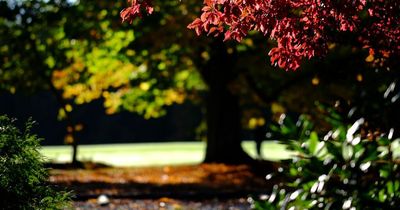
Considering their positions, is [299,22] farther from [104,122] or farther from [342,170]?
[104,122]

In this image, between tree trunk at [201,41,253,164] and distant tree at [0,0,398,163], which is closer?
distant tree at [0,0,398,163]

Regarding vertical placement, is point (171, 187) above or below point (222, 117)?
below

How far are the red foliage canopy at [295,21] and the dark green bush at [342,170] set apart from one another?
10.5 ft

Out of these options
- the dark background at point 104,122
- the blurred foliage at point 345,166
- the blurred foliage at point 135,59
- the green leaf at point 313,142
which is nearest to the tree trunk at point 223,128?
the blurred foliage at point 135,59

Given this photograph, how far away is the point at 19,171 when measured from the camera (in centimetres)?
562

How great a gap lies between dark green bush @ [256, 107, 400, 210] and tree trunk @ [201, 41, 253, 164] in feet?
58.7

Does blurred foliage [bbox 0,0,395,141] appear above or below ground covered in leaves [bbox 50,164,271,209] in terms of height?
above

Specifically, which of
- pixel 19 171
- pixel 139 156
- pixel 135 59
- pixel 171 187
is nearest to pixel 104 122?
pixel 139 156

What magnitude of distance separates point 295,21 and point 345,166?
3866 mm

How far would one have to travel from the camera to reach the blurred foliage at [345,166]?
340cm

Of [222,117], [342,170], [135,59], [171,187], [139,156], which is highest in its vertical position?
[135,59]

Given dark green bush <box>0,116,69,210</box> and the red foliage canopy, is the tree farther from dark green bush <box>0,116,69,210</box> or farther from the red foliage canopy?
dark green bush <box>0,116,69,210</box>

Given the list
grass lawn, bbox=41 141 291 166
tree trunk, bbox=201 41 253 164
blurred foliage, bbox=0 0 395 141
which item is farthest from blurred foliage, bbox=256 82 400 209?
grass lawn, bbox=41 141 291 166

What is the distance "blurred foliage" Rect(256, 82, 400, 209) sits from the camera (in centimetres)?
340
